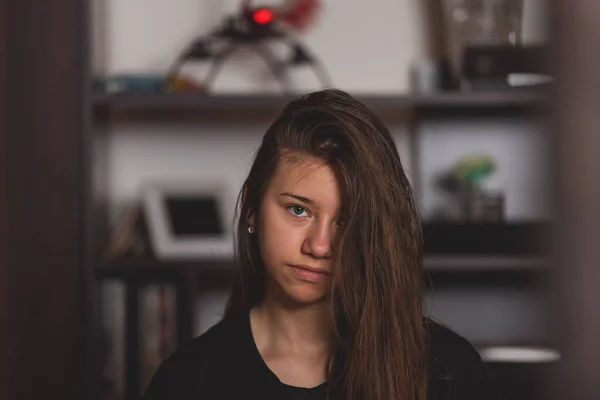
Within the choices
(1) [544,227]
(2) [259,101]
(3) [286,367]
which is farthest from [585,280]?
(2) [259,101]

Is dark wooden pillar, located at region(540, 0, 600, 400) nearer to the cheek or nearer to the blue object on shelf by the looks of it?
the cheek

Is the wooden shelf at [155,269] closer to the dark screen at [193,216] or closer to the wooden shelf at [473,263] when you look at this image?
the dark screen at [193,216]

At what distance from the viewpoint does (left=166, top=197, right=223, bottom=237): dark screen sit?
7.92 ft

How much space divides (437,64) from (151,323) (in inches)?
40.1

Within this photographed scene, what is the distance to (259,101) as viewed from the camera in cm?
232

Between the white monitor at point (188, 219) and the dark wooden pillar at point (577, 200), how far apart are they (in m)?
2.03

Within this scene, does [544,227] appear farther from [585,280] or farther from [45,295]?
[45,295]

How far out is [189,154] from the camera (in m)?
2.64

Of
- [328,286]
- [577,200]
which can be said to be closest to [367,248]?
[328,286]

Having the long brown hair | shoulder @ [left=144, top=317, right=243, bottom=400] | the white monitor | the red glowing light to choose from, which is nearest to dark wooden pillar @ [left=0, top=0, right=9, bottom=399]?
the white monitor

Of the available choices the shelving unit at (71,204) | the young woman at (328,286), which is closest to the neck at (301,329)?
the young woman at (328,286)

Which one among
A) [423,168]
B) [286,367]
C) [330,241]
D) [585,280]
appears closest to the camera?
[585,280]

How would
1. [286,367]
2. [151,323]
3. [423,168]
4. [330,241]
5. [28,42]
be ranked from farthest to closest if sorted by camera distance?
[423,168], [151,323], [28,42], [286,367], [330,241]

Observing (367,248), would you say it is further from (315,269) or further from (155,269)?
(155,269)
